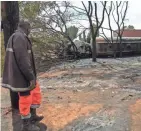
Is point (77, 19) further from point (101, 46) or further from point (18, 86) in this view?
point (18, 86)

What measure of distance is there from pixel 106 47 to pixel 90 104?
11033mm

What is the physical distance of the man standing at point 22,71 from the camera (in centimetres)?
406

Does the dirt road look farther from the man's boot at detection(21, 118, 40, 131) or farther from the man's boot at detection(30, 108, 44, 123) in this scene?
the man's boot at detection(21, 118, 40, 131)

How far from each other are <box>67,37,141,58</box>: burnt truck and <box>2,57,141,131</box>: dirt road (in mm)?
6832

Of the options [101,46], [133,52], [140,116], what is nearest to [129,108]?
[140,116]

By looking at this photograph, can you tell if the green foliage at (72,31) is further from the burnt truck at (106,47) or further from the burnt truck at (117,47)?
the burnt truck at (117,47)

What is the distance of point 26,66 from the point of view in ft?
13.3

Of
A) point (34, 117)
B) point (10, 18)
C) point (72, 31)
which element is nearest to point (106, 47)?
point (72, 31)

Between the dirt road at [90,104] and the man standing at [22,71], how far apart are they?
0.53m

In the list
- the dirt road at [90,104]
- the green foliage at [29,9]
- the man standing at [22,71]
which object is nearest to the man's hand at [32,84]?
the man standing at [22,71]

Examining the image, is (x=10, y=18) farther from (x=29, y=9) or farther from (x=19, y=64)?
(x=29, y=9)

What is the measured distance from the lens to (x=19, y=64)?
4.07 meters

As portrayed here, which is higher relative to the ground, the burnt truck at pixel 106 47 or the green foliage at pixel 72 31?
the green foliage at pixel 72 31

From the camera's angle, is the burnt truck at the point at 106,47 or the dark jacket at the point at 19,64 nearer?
the dark jacket at the point at 19,64
